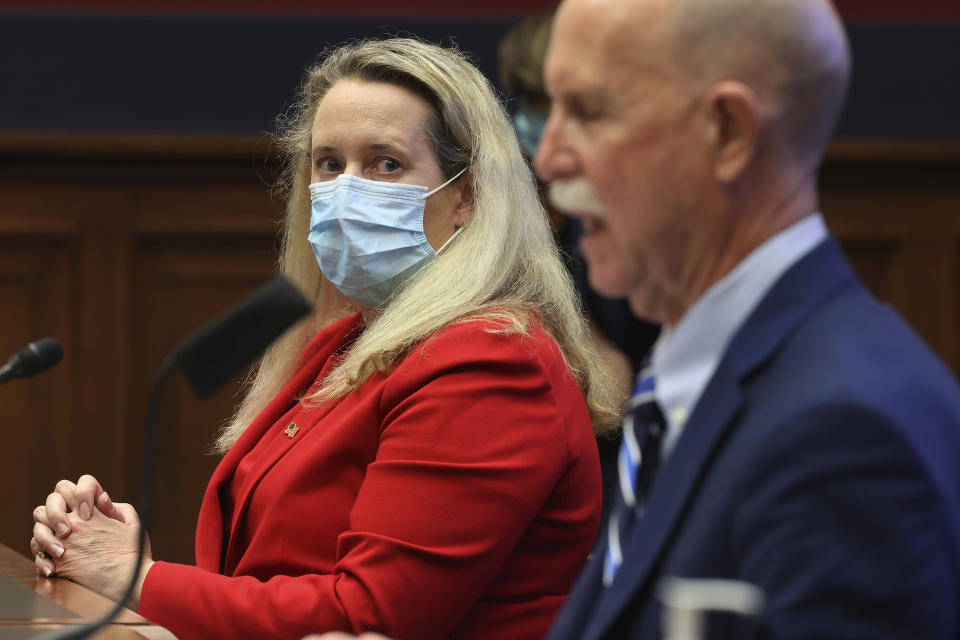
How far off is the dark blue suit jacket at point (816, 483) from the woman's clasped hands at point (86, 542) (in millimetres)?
852

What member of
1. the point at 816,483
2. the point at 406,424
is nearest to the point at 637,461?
the point at 816,483

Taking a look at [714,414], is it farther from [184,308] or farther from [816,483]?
[184,308]

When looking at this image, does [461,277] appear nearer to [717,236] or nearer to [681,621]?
[717,236]

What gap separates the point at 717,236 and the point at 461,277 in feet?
2.50

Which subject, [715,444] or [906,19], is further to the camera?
[906,19]

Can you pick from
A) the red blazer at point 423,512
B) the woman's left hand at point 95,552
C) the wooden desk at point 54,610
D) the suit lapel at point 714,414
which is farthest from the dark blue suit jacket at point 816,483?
the woman's left hand at point 95,552

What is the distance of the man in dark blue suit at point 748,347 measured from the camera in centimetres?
76

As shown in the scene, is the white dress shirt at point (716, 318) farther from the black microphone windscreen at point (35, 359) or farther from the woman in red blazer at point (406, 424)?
the black microphone windscreen at point (35, 359)

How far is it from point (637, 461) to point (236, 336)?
0.33m

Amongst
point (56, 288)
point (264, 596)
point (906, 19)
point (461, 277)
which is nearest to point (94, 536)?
point (264, 596)

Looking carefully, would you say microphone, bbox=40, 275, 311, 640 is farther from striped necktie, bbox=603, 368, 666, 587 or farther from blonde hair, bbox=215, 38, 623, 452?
blonde hair, bbox=215, 38, 623, 452

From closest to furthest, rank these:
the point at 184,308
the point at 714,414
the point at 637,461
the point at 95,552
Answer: the point at 714,414 → the point at 637,461 → the point at 95,552 → the point at 184,308

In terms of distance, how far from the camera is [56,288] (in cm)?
352

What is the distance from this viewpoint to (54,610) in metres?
1.42
